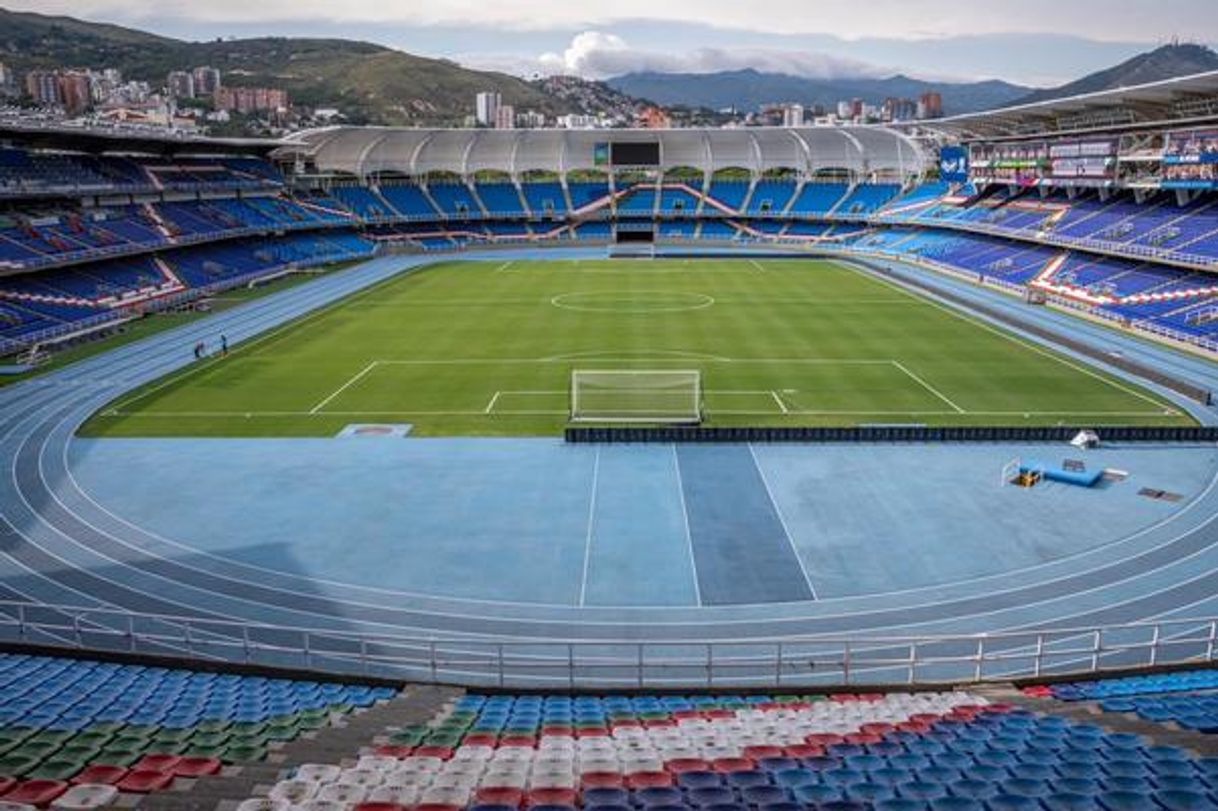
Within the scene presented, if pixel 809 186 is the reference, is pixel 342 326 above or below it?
below

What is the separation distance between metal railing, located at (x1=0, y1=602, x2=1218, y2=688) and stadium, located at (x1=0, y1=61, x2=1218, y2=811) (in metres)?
0.11

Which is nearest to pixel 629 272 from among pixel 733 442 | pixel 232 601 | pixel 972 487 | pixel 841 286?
pixel 841 286

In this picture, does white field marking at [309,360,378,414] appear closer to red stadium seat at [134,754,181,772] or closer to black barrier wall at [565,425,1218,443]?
black barrier wall at [565,425,1218,443]

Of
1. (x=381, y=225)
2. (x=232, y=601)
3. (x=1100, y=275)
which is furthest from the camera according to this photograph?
(x=381, y=225)

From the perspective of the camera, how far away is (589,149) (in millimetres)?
112875

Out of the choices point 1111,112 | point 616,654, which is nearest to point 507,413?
point 616,654

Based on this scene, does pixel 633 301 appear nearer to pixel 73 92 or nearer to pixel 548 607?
pixel 548 607

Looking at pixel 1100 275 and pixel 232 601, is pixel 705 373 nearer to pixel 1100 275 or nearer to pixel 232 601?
pixel 232 601

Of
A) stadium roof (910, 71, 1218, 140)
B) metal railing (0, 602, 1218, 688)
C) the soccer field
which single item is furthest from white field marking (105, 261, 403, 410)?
stadium roof (910, 71, 1218, 140)

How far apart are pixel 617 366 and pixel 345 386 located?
1215 centimetres

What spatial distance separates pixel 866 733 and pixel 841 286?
6096 centimetres

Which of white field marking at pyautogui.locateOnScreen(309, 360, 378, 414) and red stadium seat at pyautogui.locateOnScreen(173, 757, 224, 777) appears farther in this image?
white field marking at pyautogui.locateOnScreen(309, 360, 378, 414)

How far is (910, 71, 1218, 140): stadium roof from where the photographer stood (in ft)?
182

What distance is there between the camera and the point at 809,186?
11006 cm
